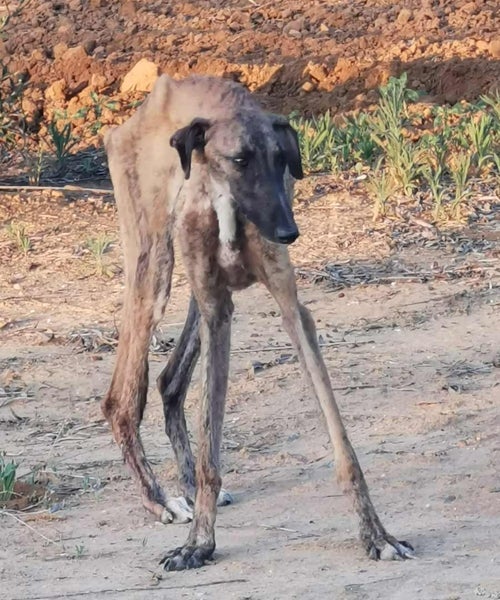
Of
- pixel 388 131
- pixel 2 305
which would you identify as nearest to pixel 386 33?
pixel 388 131

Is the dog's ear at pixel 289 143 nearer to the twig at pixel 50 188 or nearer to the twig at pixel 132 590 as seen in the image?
the twig at pixel 132 590

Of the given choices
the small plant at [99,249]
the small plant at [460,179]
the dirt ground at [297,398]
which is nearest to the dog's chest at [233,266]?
the dirt ground at [297,398]

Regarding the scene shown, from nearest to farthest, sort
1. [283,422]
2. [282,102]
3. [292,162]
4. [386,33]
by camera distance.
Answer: [292,162] → [283,422] → [282,102] → [386,33]

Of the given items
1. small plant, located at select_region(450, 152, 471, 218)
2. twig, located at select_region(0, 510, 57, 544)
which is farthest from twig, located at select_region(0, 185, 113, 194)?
twig, located at select_region(0, 510, 57, 544)

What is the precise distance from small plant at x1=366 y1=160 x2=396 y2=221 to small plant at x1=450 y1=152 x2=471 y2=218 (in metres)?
0.39

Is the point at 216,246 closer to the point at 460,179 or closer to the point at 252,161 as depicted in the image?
the point at 252,161

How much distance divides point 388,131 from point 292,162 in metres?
4.28

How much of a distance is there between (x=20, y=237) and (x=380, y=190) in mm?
2138

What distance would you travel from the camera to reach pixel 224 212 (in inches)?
194

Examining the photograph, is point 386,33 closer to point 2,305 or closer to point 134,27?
point 134,27

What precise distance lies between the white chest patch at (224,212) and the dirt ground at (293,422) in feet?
3.46

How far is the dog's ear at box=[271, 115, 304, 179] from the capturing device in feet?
16.0

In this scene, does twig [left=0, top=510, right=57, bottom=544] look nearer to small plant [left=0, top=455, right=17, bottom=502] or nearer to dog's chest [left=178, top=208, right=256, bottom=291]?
small plant [left=0, top=455, right=17, bottom=502]

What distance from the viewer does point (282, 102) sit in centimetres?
→ 1136
